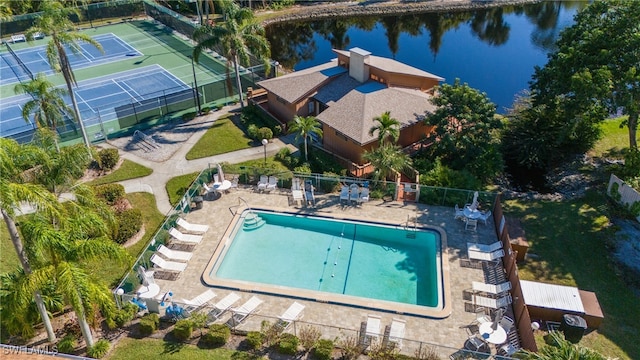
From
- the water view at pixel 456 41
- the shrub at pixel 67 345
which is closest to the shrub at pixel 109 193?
the shrub at pixel 67 345

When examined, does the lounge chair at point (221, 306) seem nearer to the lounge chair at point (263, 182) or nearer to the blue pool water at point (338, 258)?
the blue pool water at point (338, 258)

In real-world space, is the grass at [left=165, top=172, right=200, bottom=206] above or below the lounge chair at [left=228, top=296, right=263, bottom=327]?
above

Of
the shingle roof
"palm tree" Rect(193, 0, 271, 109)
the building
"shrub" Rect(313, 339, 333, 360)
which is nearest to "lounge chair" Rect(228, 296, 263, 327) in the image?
"shrub" Rect(313, 339, 333, 360)

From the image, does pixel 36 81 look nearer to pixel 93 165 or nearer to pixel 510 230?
pixel 93 165

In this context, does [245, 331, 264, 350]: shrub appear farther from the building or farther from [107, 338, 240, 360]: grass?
the building

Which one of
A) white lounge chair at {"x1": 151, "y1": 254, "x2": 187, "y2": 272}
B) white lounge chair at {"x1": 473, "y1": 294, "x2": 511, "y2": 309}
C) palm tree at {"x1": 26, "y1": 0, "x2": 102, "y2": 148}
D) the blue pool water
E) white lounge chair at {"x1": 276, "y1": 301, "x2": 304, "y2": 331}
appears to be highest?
palm tree at {"x1": 26, "y1": 0, "x2": 102, "y2": 148}

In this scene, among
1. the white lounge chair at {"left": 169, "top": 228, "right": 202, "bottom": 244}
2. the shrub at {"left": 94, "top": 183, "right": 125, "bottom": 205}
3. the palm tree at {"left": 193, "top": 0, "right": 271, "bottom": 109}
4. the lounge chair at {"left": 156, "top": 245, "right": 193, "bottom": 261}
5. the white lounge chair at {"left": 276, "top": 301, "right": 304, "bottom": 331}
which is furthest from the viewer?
the palm tree at {"left": 193, "top": 0, "right": 271, "bottom": 109}
